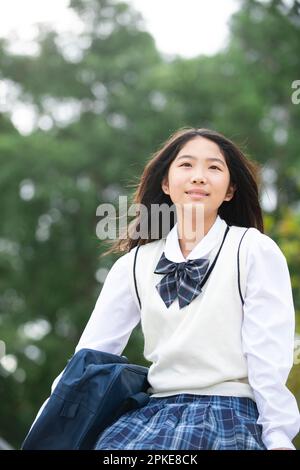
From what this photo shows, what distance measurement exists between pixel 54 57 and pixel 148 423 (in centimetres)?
1217

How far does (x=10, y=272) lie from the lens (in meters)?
13.2

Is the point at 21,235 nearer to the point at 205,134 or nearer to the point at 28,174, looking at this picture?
the point at 28,174

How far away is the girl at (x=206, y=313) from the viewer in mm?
2037

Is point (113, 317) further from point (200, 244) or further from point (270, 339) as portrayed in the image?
point (270, 339)

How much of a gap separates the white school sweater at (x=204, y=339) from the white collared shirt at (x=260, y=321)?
0.13 feet

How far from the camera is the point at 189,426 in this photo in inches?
79.3

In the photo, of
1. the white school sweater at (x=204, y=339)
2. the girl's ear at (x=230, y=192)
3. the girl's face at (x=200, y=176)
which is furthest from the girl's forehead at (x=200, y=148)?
the white school sweater at (x=204, y=339)

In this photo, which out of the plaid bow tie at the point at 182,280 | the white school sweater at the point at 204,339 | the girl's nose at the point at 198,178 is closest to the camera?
the white school sweater at the point at 204,339

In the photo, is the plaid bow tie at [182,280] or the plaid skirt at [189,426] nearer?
the plaid skirt at [189,426]

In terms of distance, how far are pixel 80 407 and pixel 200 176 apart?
0.75 m

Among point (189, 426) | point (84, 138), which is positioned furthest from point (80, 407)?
point (84, 138)

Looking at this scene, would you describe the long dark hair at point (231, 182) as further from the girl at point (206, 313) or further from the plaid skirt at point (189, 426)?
the plaid skirt at point (189, 426)

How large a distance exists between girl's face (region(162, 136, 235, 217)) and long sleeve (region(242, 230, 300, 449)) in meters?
0.20
